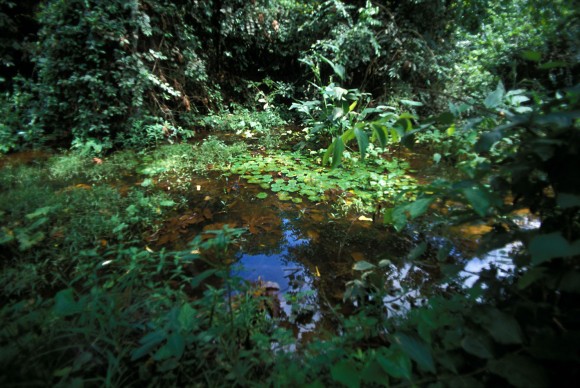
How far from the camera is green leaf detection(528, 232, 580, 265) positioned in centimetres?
49

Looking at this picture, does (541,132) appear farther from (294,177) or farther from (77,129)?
(77,129)

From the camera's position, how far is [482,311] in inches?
27.8

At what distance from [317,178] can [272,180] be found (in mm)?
490

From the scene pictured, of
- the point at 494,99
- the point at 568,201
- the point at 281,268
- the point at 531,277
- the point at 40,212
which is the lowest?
the point at 281,268

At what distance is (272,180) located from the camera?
3000 millimetres

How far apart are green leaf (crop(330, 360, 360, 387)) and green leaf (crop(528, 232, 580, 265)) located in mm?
464

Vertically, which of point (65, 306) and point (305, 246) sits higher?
point (65, 306)

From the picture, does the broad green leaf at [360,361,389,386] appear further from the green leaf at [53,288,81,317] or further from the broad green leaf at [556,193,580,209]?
the green leaf at [53,288,81,317]

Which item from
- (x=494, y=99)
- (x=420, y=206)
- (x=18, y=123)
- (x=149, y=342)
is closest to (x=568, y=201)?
(x=420, y=206)

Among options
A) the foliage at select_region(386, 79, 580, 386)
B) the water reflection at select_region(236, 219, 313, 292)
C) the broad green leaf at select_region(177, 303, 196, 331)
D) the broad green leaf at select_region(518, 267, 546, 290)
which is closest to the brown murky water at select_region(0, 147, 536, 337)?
the water reflection at select_region(236, 219, 313, 292)

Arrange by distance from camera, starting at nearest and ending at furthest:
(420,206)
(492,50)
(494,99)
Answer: (420,206)
(494,99)
(492,50)

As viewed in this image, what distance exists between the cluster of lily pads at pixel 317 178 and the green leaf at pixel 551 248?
75.0 inches

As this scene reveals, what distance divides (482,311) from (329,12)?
5051mm

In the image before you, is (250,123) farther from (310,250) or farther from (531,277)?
(531,277)
